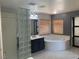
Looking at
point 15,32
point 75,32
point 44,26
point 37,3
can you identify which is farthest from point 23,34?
point 75,32

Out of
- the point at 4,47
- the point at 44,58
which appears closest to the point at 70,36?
the point at 44,58

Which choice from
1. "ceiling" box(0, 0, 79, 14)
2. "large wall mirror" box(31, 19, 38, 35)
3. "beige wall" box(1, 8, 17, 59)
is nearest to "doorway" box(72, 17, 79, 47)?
"large wall mirror" box(31, 19, 38, 35)

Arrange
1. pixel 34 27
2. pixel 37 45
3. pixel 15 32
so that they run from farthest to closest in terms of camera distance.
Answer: pixel 34 27, pixel 37 45, pixel 15 32

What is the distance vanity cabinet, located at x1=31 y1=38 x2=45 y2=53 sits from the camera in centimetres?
558

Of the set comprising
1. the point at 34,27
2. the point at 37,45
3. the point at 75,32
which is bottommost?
the point at 37,45

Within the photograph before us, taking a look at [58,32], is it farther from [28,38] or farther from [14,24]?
[14,24]

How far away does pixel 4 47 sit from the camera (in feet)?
11.8

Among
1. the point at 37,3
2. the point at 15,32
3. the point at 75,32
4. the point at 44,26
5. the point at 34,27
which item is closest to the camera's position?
the point at 37,3

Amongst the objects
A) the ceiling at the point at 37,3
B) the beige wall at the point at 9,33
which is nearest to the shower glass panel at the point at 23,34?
the beige wall at the point at 9,33

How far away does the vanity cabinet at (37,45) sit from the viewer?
5579mm

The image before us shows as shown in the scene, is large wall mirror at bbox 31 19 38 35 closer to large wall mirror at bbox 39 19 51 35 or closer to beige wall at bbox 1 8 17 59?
large wall mirror at bbox 39 19 51 35

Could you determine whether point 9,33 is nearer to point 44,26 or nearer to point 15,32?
point 15,32

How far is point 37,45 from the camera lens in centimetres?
581

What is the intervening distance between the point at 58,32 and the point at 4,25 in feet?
16.6
